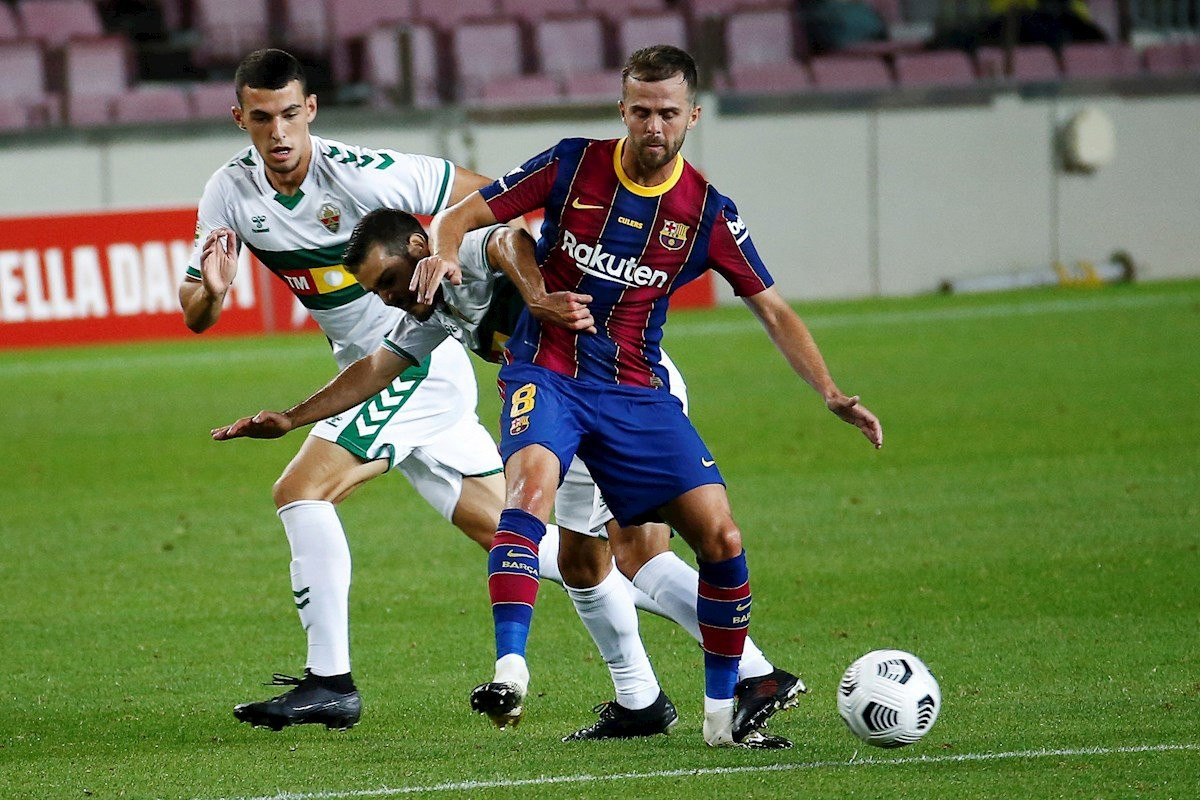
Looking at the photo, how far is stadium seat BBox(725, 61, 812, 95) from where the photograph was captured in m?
23.1

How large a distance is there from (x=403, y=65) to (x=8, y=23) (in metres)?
5.08

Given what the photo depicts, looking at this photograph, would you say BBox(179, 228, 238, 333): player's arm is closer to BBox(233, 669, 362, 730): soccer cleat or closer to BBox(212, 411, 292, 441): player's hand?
BBox(212, 411, 292, 441): player's hand

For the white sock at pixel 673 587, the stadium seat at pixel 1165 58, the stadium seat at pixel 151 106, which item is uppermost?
the white sock at pixel 673 587

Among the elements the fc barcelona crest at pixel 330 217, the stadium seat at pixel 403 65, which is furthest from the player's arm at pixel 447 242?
the stadium seat at pixel 403 65

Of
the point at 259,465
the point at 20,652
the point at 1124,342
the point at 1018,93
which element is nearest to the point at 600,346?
the point at 20,652

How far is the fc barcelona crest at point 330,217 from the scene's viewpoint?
5895 mm

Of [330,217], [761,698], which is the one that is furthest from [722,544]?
[330,217]

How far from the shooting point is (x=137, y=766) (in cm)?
494

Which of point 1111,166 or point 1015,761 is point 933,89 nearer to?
point 1111,166

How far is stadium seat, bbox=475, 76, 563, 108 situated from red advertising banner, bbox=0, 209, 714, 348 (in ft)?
13.2

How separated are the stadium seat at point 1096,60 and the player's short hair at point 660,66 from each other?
20779 millimetres

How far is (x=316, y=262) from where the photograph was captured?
5965 mm

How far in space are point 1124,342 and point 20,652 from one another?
12169mm

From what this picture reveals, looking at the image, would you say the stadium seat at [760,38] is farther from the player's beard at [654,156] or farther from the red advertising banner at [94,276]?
the player's beard at [654,156]
